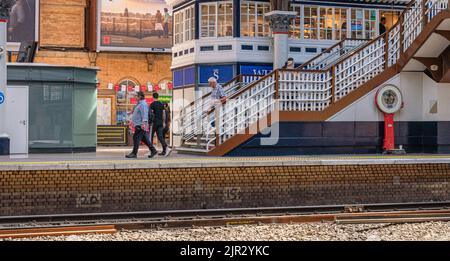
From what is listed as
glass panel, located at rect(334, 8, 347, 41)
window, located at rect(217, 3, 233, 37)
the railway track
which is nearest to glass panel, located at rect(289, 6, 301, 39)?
glass panel, located at rect(334, 8, 347, 41)

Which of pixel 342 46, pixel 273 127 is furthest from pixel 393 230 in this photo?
pixel 342 46

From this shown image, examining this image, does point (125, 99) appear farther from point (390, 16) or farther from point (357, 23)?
point (390, 16)

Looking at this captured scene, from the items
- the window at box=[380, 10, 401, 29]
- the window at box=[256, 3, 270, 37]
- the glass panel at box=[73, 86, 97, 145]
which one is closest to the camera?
the glass panel at box=[73, 86, 97, 145]

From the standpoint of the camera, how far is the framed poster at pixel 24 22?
35.9 metres

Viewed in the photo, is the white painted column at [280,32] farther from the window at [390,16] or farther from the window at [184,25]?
the window at [390,16]

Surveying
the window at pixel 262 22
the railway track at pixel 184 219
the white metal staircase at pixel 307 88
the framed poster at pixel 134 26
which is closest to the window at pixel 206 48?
the window at pixel 262 22

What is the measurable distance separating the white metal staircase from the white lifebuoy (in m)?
0.44

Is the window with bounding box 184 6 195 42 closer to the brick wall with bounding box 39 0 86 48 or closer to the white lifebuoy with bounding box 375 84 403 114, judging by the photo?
the white lifebuoy with bounding box 375 84 403 114

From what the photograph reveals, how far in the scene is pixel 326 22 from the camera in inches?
1043

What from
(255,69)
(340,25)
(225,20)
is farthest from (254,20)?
(340,25)

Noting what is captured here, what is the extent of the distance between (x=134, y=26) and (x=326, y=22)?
14767mm

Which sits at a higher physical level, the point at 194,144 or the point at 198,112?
the point at 198,112

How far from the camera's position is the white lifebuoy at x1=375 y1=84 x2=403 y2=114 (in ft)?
66.9

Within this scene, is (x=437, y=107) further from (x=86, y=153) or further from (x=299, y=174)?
(x=86, y=153)
